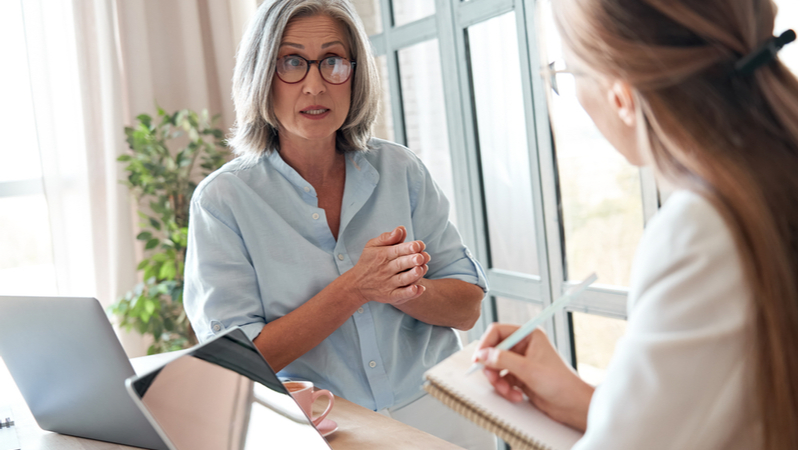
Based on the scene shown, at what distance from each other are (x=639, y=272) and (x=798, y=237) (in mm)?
143

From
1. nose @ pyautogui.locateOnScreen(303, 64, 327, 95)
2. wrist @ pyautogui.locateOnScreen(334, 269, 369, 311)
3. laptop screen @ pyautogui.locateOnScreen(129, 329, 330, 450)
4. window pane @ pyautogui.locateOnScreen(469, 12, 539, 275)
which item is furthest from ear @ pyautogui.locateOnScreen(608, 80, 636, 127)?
window pane @ pyautogui.locateOnScreen(469, 12, 539, 275)

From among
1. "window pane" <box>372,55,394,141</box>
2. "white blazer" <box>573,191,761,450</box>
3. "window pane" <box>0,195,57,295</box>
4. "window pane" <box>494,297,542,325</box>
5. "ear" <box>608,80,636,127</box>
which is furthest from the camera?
"window pane" <box>372,55,394,141</box>

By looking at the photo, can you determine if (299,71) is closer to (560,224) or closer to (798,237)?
(798,237)

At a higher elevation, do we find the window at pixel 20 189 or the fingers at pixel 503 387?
the window at pixel 20 189

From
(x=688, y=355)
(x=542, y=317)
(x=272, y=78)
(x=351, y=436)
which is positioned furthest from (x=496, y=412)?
(x=272, y=78)

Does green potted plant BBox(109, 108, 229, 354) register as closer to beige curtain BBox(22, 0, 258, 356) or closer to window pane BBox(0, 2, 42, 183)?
beige curtain BBox(22, 0, 258, 356)

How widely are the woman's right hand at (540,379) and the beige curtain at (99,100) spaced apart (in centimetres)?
281

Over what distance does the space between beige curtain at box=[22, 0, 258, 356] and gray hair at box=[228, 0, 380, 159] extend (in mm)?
1903

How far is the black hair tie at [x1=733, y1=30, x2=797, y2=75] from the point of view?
556 millimetres

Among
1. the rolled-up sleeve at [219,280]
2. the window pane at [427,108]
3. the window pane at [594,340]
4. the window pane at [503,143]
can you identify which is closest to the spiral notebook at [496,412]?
the rolled-up sleeve at [219,280]

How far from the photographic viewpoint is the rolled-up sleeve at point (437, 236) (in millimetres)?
1488

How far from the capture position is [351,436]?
105 centimetres

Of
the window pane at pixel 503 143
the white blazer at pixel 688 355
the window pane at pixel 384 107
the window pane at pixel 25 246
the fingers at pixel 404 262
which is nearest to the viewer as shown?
the white blazer at pixel 688 355

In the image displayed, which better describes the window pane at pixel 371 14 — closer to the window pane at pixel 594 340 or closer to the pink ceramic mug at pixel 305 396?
the window pane at pixel 594 340
